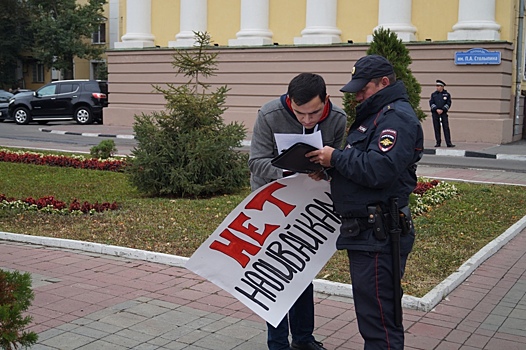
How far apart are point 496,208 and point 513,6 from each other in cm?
1532

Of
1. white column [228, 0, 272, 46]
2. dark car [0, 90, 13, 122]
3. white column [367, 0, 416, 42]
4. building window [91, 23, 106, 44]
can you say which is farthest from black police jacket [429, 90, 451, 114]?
building window [91, 23, 106, 44]

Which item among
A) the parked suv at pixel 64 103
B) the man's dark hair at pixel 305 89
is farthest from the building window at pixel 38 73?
the man's dark hair at pixel 305 89

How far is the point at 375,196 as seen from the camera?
13.1 ft

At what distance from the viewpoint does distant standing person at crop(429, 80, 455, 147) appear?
21.5 m

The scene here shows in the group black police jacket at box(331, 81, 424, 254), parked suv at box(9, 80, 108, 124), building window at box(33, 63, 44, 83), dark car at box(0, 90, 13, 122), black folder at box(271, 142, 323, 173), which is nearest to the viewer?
black police jacket at box(331, 81, 424, 254)

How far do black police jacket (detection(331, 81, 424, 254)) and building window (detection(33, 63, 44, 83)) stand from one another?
→ 54029 mm

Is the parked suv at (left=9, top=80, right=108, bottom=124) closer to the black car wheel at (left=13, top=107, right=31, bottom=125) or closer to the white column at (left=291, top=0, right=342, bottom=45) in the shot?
the black car wheel at (left=13, top=107, right=31, bottom=125)

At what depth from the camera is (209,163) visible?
11.3m

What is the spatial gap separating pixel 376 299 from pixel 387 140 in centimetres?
86

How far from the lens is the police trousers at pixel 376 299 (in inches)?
158

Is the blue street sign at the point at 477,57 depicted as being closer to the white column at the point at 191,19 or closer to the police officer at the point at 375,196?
the white column at the point at 191,19

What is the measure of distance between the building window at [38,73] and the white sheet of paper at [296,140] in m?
53.5

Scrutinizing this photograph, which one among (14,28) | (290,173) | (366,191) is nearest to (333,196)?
(366,191)

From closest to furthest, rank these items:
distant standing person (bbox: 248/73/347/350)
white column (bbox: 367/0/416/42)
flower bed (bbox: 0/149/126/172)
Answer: distant standing person (bbox: 248/73/347/350) < flower bed (bbox: 0/149/126/172) < white column (bbox: 367/0/416/42)
